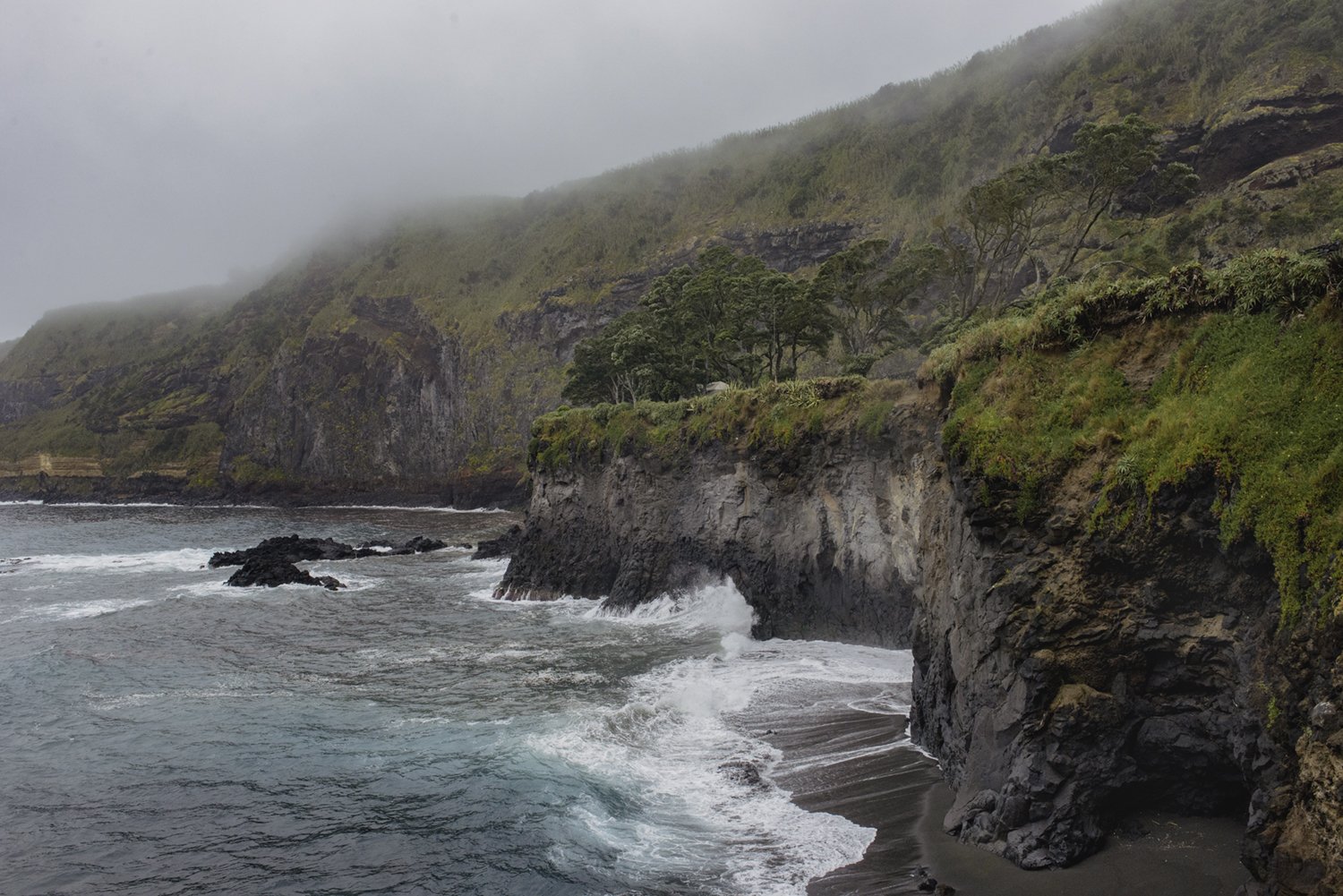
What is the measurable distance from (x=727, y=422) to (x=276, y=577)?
92.4ft

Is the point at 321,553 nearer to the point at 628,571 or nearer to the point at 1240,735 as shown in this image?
the point at 628,571

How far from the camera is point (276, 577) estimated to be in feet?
139

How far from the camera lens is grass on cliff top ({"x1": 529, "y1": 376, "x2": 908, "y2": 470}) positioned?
84.9 feet

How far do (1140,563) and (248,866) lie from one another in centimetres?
1465

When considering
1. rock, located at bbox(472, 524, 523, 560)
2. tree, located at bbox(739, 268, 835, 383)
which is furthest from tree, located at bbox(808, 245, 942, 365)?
A: rock, located at bbox(472, 524, 523, 560)

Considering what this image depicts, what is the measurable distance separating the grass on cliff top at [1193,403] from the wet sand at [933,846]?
3497 millimetres

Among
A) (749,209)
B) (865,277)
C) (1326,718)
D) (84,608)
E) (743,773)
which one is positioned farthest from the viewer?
(749,209)

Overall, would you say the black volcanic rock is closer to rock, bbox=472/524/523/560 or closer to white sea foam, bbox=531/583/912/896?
rock, bbox=472/524/523/560

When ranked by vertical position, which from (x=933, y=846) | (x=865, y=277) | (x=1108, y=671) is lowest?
(x=933, y=846)

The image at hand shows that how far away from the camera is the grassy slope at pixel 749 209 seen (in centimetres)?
4838

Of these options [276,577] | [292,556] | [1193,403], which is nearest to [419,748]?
[1193,403]

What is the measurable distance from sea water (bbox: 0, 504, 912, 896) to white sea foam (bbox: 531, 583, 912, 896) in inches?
2.3

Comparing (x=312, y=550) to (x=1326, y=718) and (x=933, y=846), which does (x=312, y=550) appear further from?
(x=1326, y=718)

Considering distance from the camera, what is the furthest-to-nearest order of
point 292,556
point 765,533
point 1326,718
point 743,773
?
point 292,556
point 765,533
point 743,773
point 1326,718
